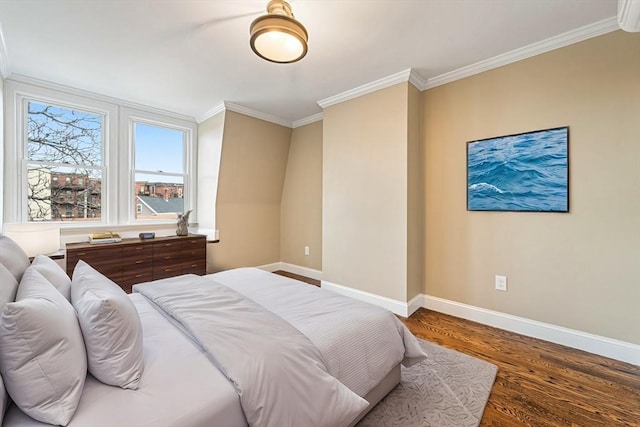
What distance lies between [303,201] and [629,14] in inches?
150

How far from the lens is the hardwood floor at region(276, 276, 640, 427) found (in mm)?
1598

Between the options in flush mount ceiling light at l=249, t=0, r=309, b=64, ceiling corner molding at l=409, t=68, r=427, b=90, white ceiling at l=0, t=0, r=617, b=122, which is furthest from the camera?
ceiling corner molding at l=409, t=68, r=427, b=90

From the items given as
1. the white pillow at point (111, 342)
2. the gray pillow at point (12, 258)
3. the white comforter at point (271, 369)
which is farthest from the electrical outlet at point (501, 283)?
the gray pillow at point (12, 258)

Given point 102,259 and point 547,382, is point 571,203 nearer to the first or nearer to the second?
point 547,382

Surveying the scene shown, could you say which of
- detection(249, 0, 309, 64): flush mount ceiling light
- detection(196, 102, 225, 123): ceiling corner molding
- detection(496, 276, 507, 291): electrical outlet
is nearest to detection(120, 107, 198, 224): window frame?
detection(196, 102, 225, 123): ceiling corner molding

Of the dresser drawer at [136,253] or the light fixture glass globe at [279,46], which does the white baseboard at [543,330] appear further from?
the dresser drawer at [136,253]

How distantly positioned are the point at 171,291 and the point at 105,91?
9.95ft

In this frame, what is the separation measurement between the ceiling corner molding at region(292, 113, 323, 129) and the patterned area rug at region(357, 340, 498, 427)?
3498 mm

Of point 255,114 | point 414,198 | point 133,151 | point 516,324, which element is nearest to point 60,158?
point 133,151

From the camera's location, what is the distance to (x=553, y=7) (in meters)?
Answer: 1.98

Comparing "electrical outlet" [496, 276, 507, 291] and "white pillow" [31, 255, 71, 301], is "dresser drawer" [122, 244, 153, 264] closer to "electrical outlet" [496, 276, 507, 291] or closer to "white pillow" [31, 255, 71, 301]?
"white pillow" [31, 255, 71, 301]

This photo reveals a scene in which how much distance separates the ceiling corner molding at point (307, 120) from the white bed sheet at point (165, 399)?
3.77 m

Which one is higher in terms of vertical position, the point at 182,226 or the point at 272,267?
the point at 182,226

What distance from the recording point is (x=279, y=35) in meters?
1.74
